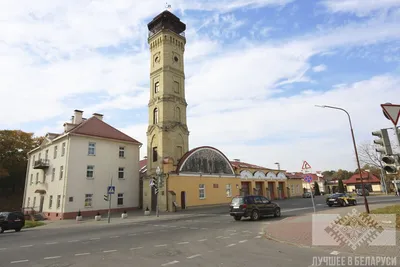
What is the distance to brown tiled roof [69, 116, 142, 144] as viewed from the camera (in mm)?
30731

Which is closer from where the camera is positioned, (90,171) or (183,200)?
(90,171)

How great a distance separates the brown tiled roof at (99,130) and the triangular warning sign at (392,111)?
29874 mm

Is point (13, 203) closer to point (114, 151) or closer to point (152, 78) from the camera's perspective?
point (114, 151)

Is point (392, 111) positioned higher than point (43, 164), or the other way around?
point (43, 164)

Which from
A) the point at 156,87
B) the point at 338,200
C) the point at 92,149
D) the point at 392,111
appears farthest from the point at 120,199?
the point at 392,111

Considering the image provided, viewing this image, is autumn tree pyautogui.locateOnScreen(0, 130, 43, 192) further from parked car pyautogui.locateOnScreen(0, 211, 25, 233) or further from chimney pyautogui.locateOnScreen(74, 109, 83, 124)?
parked car pyautogui.locateOnScreen(0, 211, 25, 233)

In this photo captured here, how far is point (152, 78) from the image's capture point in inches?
1526

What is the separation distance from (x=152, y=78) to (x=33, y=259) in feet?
109

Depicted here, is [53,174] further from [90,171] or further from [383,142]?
[383,142]

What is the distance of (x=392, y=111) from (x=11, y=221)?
78.8 feet

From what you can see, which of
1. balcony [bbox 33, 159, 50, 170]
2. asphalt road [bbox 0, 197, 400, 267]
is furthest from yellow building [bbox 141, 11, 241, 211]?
asphalt road [bbox 0, 197, 400, 267]

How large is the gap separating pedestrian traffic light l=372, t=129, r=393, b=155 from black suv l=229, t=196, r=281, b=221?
12689 millimetres

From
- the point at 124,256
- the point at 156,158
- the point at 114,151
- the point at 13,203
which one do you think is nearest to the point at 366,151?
the point at 156,158

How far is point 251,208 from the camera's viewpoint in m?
18.1
